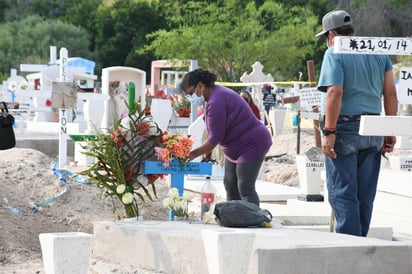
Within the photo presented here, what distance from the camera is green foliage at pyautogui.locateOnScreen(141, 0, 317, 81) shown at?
36.0 m

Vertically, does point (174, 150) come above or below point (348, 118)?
below

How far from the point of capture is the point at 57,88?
12.9 meters

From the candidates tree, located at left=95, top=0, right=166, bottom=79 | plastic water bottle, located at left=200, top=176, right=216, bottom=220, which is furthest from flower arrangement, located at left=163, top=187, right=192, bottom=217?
tree, located at left=95, top=0, right=166, bottom=79

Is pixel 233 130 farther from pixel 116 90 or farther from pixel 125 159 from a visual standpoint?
pixel 116 90

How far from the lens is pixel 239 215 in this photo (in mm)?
6996

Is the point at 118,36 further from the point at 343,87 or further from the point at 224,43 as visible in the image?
the point at 343,87

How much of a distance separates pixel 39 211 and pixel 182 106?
909 centimetres

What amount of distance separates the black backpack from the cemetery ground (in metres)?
0.79

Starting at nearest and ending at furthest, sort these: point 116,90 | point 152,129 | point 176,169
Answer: point 176,169 → point 152,129 → point 116,90

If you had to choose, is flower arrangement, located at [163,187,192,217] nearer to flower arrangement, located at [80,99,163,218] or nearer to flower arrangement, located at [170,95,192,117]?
flower arrangement, located at [80,99,163,218]

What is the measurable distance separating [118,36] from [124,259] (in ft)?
178

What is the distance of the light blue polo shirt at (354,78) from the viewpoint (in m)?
6.64

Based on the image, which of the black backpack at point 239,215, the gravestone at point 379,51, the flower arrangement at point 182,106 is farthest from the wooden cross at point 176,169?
the flower arrangement at point 182,106

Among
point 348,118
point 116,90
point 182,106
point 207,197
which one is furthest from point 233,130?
point 182,106
